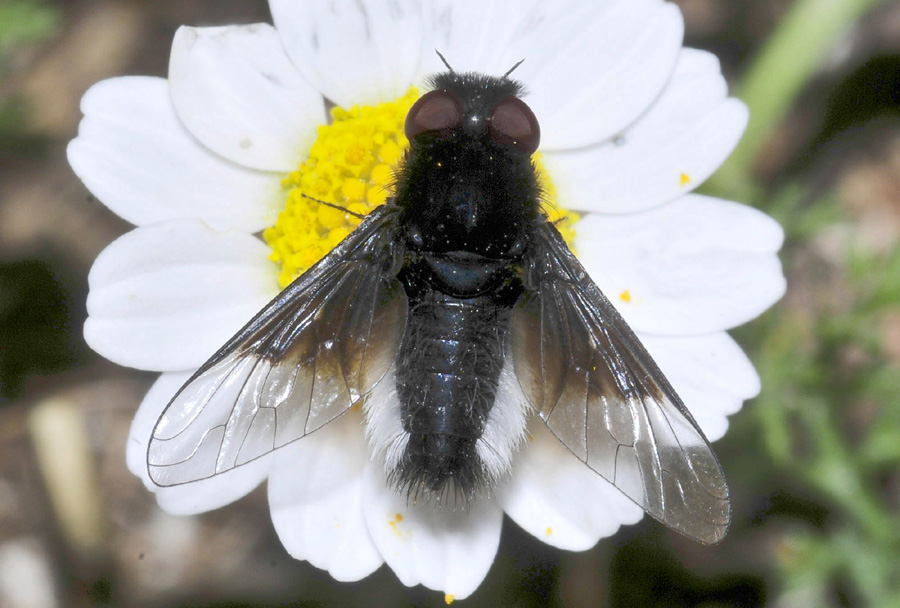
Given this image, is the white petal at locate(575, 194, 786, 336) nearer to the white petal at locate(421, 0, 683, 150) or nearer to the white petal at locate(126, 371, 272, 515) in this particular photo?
the white petal at locate(421, 0, 683, 150)

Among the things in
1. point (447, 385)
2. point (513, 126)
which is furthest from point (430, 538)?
point (513, 126)

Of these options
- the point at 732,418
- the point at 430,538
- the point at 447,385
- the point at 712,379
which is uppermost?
the point at 447,385

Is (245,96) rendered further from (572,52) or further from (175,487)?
(175,487)

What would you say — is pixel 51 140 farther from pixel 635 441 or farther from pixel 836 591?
pixel 836 591

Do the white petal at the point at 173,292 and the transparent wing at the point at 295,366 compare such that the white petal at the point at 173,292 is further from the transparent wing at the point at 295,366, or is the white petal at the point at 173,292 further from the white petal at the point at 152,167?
the transparent wing at the point at 295,366

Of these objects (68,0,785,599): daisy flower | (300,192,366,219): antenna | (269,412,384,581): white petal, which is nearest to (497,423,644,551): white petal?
(68,0,785,599): daisy flower

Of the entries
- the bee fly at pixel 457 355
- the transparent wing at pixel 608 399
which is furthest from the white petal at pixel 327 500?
the transparent wing at pixel 608 399
